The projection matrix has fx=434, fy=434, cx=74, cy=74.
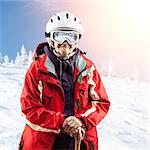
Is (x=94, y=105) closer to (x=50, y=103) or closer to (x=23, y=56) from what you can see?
(x=50, y=103)

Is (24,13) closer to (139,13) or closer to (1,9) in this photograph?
(1,9)

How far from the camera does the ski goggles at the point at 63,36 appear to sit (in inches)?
63.1

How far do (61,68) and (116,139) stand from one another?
105 centimetres

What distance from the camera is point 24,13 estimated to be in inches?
100.0

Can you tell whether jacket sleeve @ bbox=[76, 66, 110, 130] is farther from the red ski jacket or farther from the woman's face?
the woman's face

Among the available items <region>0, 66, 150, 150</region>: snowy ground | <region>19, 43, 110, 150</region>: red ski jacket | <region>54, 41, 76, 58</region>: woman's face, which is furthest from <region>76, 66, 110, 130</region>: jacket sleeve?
<region>0, 66, 150, 150</region>: snowy ground

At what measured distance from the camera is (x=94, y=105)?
1.62 metres

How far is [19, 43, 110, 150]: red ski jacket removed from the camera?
1.55 m

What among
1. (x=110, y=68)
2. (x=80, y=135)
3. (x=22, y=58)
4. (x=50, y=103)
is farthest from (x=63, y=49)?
(x=110, y=68)

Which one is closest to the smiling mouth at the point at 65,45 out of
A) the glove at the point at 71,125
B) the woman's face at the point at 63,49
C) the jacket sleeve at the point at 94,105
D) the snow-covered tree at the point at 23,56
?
the woman's face at the point at 63,49

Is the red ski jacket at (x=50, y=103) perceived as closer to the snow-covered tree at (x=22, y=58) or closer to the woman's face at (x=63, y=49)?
the woman's face at (x=63, y=49)

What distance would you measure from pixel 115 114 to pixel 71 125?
1.11 m

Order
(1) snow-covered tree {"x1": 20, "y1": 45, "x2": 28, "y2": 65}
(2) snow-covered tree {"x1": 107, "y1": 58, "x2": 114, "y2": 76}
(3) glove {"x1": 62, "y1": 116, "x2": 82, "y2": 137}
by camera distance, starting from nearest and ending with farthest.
Answer: 1. (3) glove {"x1": 62, "y1": 116, "x2": 82, "y2": 137}
2. (1) snow-covered tree {"x1": 20, "y1": 45, "x2": 28, "y2": 65}
3. (2) snow-covered tree {"x1": 107, "y1": 58, "x2": 114, "y2": 76}

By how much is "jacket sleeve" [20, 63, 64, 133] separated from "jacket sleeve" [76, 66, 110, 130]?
9 centimetres
